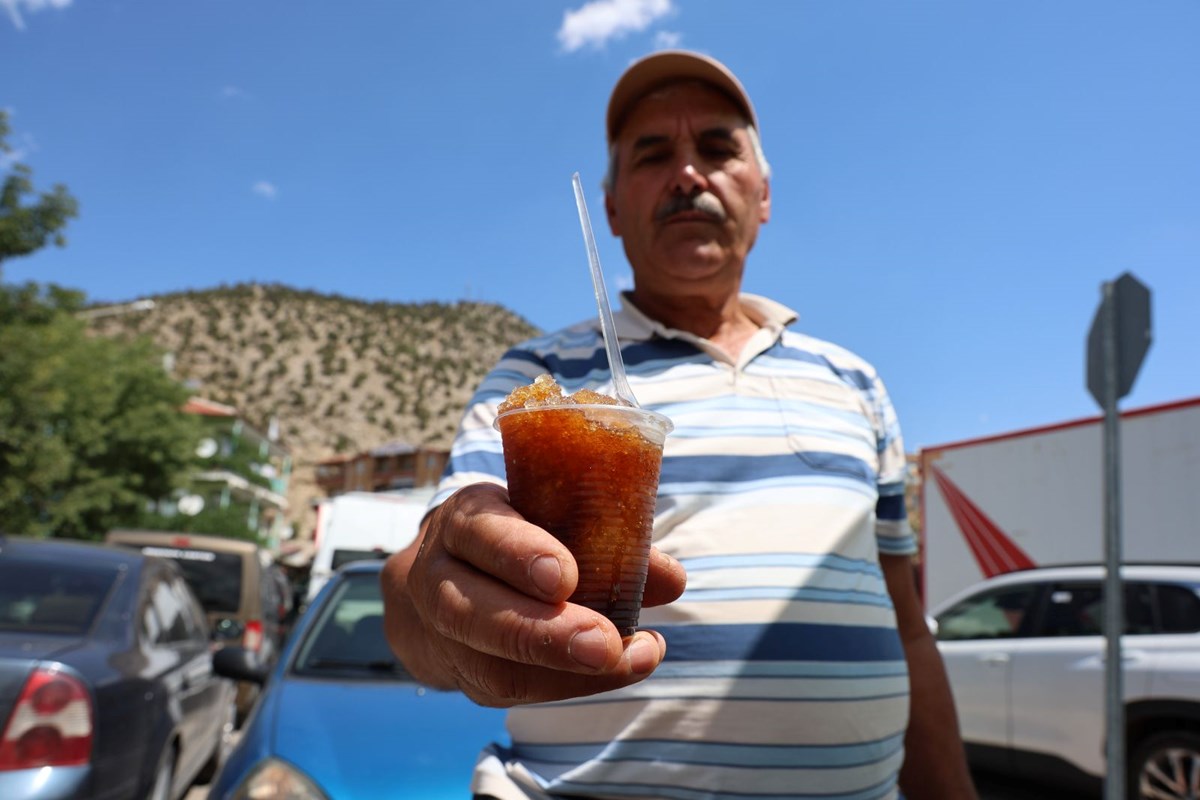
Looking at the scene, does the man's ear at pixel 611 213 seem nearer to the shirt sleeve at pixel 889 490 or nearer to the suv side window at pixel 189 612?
the shirt sleeve at pixel 889 490

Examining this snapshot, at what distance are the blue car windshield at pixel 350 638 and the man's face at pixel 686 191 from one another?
8.85 ft

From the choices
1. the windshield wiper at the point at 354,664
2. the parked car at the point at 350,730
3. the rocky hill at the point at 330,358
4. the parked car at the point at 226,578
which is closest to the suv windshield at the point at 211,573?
the parked car at the point at 226,578

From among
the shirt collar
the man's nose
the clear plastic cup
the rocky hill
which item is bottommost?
the clear plastic cup

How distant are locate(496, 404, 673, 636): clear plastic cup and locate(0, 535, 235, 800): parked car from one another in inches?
135

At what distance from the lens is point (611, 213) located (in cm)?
259

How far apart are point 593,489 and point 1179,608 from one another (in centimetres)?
707

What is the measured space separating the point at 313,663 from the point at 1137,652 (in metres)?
6.05

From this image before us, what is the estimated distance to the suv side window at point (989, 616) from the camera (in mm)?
7828

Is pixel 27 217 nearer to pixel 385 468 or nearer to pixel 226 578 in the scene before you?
pixel 226 578

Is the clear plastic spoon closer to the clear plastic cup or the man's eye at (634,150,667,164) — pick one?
the clear plastic cup

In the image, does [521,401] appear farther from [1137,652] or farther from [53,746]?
[1137,652]

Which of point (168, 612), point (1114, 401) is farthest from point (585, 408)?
point (168, 612)

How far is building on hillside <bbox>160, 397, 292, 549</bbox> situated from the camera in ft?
120

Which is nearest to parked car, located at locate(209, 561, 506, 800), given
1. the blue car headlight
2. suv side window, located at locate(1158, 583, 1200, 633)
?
the blue car headlight
